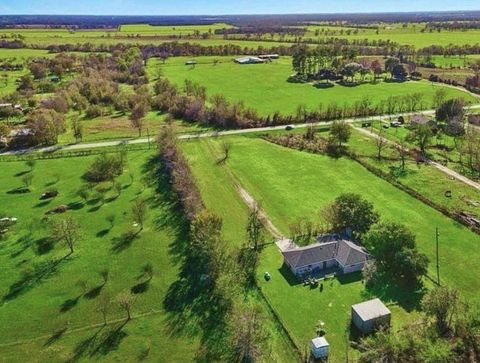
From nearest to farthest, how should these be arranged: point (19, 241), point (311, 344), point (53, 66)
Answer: point (311, 344)
point (19, 241)
point (53, 66)

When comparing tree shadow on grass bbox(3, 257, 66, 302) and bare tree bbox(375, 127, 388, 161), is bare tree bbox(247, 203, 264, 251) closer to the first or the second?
tree shadow on grass bbox(3, 257, 66, 302)

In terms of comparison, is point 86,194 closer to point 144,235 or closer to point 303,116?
point 144,235

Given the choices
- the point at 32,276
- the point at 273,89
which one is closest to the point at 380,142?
the point at 32,276

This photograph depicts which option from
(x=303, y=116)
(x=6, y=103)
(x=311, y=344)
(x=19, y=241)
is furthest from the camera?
(x=6, y=103)

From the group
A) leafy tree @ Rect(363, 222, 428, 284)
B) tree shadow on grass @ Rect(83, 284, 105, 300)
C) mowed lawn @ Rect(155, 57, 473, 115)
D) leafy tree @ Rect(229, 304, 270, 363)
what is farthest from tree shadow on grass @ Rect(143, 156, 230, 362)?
mowed lawn @ Rect(155, 57, 473, 115)

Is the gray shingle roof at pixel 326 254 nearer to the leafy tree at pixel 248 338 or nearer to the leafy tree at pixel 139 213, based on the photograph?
the leafy tree at pixel 248 338

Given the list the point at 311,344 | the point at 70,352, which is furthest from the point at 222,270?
the point at 70,352

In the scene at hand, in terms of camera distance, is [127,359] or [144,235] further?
[144,235]
